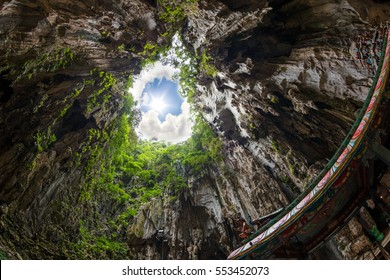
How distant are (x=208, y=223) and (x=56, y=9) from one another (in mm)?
12518

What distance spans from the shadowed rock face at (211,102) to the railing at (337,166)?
3.26 m

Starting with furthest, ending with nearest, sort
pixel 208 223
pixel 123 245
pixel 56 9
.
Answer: pixel 208 223 → pixel 123 245 → pixel 56 9

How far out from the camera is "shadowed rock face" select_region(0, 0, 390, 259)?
7.78 meters

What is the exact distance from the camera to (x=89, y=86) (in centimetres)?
1120

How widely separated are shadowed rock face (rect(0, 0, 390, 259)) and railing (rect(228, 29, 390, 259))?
10.7 ft

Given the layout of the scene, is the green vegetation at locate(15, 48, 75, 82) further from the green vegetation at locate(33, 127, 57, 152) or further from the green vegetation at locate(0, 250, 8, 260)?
the green vegetation at locate(0, 250, 8, 260)

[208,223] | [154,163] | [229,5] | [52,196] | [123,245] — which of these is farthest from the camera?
[154,163]

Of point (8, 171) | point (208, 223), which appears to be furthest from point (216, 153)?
point (8, 171)

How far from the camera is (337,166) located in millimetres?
4227

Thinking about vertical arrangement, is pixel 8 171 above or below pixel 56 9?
below

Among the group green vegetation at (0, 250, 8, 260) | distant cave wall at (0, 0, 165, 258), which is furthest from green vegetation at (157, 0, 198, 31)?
green vegetation at (0, 250, 8, 260)

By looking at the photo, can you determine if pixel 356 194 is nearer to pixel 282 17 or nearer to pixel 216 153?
pixel 282 17

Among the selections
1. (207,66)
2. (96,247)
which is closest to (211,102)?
(207,66)

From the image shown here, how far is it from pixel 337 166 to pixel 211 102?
11.8 m
